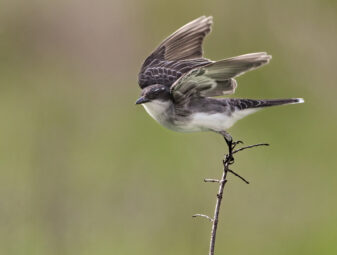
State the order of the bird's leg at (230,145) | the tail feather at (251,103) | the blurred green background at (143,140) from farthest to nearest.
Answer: the blurred green background at (143,140) < the tail feather at (251,103) < the bird's leg at (230,145)

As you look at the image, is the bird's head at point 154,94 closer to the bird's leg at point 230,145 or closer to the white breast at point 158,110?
the white breast at point 158,110

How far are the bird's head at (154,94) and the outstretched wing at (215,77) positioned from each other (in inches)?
2.9

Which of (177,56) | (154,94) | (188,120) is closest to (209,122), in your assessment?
(188,120)

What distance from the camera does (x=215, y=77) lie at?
468 centimetres

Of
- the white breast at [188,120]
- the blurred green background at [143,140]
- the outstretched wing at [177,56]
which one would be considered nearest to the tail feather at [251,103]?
the white breast at [188,120]

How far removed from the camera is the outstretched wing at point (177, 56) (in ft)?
17.5

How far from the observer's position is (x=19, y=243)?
772 cm

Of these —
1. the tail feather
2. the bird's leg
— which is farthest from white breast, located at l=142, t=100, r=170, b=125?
the tail feather

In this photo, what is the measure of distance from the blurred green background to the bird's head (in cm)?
300

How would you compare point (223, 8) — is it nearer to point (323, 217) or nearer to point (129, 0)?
point (129, 0)

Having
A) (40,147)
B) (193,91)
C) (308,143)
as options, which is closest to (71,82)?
(40,147)

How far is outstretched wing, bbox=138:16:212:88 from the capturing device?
5336 millimetres

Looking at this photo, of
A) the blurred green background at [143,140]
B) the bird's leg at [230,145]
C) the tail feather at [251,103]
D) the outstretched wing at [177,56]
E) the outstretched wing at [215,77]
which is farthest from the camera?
the blurred green background at [143,140]

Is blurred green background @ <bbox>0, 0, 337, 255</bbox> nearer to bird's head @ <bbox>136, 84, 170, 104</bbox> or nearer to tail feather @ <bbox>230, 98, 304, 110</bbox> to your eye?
tail feather @ <bbox>230, 98, 304, 110</bbox>
